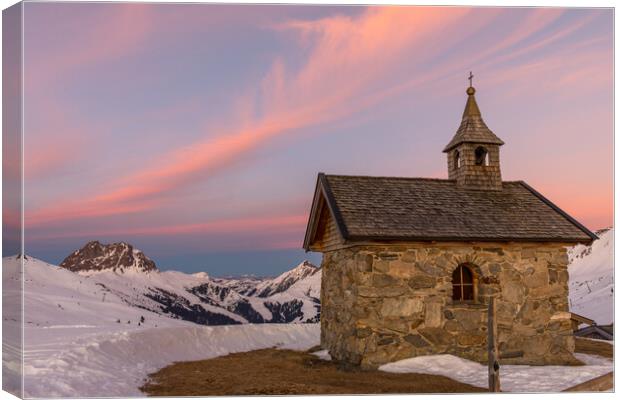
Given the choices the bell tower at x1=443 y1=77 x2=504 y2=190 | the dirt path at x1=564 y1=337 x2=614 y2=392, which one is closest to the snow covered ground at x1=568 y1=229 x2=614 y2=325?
the dirt path at x1=564 y1=337 x2=614 y2=392

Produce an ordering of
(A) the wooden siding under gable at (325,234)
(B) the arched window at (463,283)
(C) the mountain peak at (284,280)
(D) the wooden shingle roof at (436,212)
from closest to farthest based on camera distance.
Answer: (D) the wooden shingle roof at (436,212), (B) the arched window at (463,283), (A) the wooden siding under gable at (325,234), (C) the mountain peak at (284,280)

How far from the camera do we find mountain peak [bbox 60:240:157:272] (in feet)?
167

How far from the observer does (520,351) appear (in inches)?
645

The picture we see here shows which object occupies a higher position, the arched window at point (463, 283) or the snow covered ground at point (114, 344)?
the arched window at point (463, 283)

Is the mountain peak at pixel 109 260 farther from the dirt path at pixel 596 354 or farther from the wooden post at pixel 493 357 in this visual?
the wooden post at pixel 493 357

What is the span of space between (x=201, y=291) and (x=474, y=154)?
33907mm

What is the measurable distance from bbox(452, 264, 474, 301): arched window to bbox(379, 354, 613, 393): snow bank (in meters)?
1.79

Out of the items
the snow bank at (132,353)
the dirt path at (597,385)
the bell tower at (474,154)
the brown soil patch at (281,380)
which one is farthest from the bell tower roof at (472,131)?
the dirt path at (597,385)

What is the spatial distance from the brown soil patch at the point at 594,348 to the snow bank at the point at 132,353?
8827mm

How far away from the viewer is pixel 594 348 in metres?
19.9

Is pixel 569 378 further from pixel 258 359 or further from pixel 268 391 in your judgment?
pixel 258 359

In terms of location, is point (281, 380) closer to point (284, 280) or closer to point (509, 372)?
point (509, 372)

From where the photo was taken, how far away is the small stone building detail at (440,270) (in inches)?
611

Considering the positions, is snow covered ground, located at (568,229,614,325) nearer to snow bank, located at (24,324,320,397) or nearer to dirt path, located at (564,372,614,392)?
snow bank, located at (24,324,320,397)
